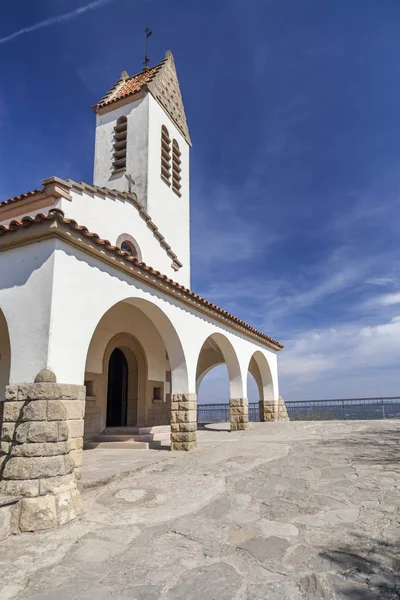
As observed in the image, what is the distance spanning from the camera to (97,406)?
966 cm

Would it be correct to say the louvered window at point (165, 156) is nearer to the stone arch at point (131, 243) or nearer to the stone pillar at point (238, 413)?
the stone arch at point (131, 243)

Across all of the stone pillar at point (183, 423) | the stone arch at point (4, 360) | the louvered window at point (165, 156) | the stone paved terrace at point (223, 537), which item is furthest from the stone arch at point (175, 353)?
the louvered window at point (165, 156)

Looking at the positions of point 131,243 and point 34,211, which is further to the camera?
point 131,243

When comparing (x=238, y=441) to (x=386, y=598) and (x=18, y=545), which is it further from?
(x=386, y=598)

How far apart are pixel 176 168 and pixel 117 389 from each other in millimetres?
8538

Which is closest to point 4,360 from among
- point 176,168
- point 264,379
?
point 176,168

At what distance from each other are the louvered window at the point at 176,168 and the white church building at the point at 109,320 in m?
0.06

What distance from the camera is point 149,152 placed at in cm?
1323

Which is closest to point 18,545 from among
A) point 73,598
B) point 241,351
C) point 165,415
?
point 73,598

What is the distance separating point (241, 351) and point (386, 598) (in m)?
9.81

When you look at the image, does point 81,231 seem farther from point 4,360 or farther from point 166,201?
point 166,201

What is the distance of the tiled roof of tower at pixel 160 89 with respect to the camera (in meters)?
14.4

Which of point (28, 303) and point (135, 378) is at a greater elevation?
point (28, 303)

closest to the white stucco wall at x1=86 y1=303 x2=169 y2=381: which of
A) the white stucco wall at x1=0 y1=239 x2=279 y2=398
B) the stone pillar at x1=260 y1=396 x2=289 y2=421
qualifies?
the white stucco wall at x1=0 y1=239 x2=279 y2=398
